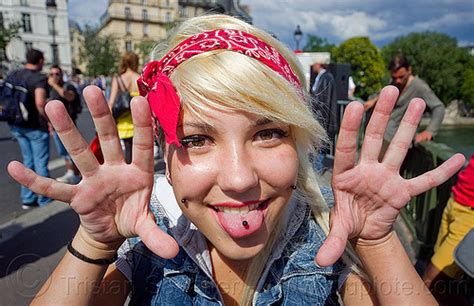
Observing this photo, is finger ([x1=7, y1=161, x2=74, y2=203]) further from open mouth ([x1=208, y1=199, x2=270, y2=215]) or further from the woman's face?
open mouth ([x1=208, y1=199, x2=270, y2=215])

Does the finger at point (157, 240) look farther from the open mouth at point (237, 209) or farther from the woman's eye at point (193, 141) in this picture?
the woman's eye at point (193, 141)

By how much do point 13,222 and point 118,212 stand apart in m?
3.56

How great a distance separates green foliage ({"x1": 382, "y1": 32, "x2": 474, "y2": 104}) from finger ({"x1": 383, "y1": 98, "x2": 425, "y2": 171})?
4886 cm

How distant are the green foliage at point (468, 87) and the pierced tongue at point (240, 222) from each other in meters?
56.2

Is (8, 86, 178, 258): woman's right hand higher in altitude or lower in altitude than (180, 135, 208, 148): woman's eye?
lower

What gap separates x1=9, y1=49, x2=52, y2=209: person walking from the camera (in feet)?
14.5

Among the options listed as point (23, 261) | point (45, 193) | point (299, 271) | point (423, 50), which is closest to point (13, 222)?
point (23, 261)

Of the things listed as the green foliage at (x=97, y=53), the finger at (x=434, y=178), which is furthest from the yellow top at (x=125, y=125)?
the green foliage at (x=97, y=53)

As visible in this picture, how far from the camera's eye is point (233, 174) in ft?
3.45

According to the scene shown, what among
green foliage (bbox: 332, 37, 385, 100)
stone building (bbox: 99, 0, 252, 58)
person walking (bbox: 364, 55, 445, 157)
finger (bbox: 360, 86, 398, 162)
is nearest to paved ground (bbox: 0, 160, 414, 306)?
person walking (bbox: 364, 55, 445, 157)

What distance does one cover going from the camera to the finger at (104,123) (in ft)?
3.44

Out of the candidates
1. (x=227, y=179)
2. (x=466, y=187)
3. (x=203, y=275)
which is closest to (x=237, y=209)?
(x=227, y=179)

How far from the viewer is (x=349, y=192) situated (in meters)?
1.19

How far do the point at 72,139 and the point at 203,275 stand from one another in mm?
651
